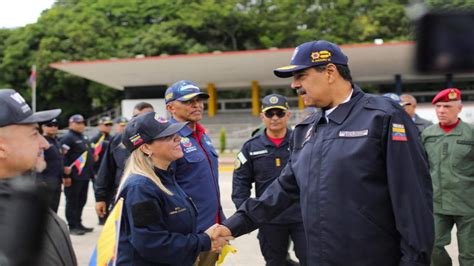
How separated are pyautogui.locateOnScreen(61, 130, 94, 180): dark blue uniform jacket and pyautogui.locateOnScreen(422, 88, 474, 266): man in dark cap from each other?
585cm

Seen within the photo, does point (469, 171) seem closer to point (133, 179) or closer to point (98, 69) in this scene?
point (133, 179)

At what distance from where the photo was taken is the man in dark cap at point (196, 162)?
4.23m

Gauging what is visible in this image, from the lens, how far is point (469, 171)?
16.8 feet

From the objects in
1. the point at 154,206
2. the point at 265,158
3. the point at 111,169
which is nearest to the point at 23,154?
the point at 154,206

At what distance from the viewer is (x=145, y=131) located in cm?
327

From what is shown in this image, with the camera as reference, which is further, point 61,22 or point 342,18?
point 61,22

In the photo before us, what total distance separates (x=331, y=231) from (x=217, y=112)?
37970 millimetres

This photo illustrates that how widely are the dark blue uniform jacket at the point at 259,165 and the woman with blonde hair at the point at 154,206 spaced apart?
6.46ft

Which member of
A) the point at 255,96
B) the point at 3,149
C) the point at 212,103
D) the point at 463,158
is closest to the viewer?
the point at 3,149

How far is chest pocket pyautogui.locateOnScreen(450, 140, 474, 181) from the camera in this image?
201 inches

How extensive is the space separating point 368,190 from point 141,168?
133 centimetres

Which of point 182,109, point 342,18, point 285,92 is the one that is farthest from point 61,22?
point 182,109

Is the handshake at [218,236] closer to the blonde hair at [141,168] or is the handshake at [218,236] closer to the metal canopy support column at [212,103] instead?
the blonde hair at [141,168]

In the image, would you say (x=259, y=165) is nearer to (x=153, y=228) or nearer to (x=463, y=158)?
(x=463, y=158)
